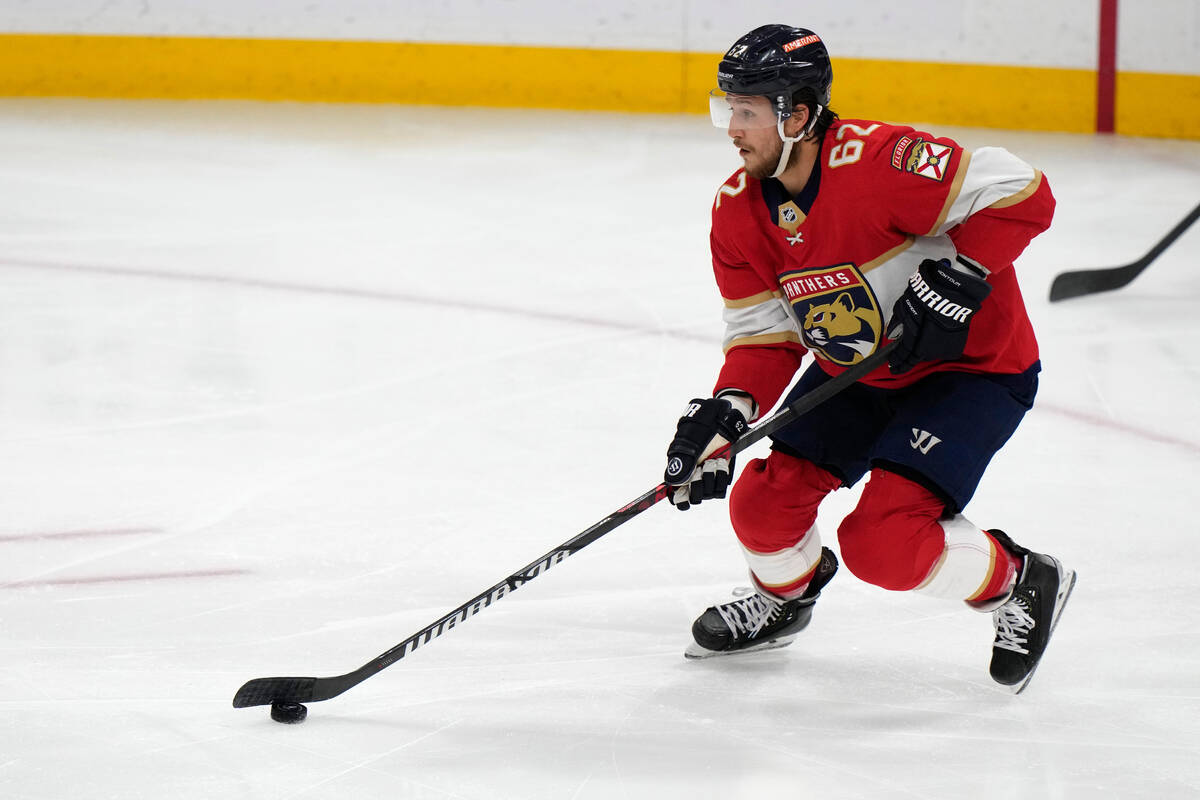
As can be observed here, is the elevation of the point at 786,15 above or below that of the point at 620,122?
above

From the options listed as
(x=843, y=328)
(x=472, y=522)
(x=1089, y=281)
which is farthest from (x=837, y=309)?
(x=1089, y=281)

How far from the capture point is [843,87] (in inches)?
267

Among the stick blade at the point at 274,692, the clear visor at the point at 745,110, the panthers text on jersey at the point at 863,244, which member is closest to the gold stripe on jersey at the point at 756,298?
the panthers text on jersey at the point at 863,244

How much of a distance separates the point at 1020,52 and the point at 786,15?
105cm

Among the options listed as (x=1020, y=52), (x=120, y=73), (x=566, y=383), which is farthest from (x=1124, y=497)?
(x=120, y=73)

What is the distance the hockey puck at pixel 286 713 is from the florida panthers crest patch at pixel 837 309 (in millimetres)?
892

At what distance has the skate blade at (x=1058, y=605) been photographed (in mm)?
2127

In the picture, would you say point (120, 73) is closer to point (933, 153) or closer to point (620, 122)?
point (620, 122)

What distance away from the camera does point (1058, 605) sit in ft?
7.17

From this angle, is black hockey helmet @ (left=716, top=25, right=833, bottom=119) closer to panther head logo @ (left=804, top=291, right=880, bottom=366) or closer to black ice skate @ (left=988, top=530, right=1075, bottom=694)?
panther head logo @ (left=804, top=291, right=880, bottom=366)

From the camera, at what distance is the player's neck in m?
2.06

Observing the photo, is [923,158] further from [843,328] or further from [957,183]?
[843,328]

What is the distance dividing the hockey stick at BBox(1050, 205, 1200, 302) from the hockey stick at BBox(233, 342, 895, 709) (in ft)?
7.98

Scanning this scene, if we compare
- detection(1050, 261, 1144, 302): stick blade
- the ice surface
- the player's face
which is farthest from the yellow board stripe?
the player's face
